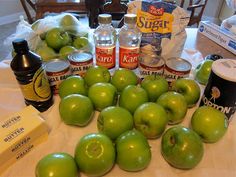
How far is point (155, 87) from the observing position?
63 centimetres

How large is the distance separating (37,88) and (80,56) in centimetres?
20

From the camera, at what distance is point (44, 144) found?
565mm

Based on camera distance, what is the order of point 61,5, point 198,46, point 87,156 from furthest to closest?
point 61,5
point 198,46
point 87,156

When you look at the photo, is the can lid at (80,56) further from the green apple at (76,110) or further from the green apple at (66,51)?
the green apple at (76,110)

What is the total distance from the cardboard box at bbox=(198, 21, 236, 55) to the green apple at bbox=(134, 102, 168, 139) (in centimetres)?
63

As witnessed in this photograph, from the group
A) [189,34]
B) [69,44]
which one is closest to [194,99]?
[69,44]

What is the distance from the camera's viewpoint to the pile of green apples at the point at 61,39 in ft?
2.61

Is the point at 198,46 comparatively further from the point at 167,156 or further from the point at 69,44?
the point at 167,156

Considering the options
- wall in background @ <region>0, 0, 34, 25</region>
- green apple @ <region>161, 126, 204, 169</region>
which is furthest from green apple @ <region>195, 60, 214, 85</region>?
wall in background @ <region>0, 0, 34, 25</region>

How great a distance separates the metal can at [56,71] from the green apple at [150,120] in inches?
10.8

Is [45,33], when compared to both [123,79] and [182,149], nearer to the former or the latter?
[123,79]

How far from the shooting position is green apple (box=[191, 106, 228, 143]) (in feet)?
1.74

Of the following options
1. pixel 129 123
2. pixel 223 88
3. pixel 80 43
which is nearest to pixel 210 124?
pixel 223 88

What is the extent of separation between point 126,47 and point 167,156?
38 cm
